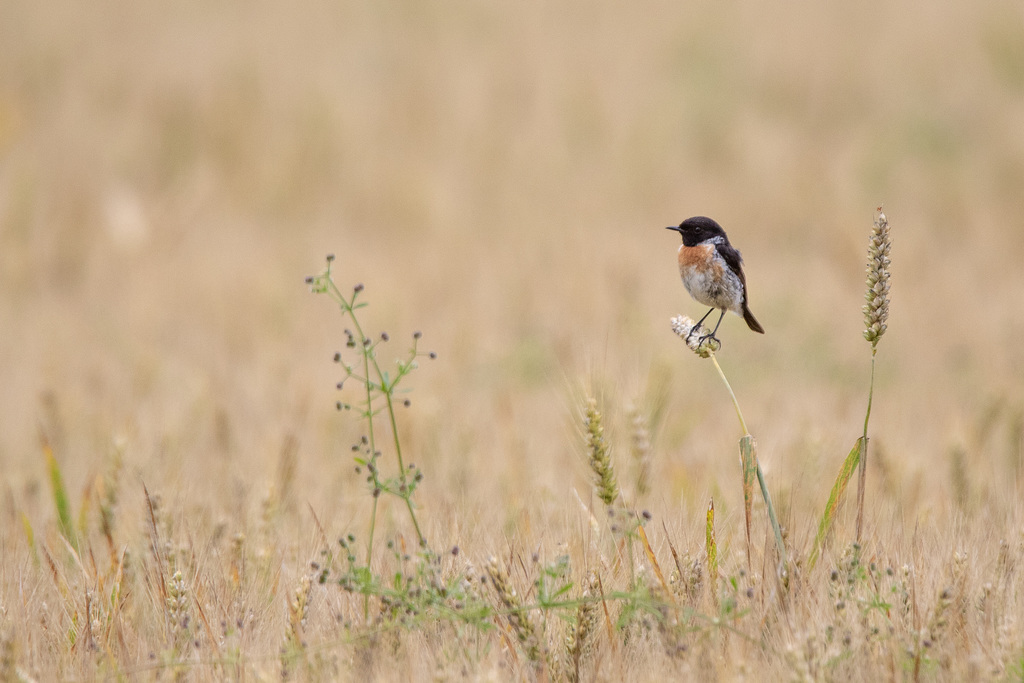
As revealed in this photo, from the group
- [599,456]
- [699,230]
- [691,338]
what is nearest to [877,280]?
[691,338]

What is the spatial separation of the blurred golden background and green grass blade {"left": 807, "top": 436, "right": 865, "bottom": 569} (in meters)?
0.17

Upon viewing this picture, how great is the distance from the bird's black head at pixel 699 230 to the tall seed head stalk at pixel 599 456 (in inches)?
19.4

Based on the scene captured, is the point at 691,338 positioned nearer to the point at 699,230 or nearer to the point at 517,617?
the point at 699,230

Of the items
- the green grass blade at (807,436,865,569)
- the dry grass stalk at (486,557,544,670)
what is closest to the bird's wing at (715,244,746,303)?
the green grass blade at (807,436,865,569)

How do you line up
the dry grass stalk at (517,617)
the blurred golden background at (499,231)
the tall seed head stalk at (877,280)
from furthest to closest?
the blurred golden background at (499,231) → the dry grass stalk at (517,617) → the tall seed head stalk at (877,280)

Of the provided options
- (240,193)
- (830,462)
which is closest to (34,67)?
(240,193)

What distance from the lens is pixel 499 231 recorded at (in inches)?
336

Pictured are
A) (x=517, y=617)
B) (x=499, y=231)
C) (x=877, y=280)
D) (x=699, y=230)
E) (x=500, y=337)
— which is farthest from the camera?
(x=499, y=231)

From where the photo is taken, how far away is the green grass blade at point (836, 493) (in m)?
1.88

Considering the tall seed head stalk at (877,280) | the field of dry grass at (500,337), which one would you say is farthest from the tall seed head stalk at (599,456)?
the tall seed head stalk at (877,280)

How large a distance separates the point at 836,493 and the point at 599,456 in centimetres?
54

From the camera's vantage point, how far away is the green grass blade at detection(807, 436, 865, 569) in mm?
1875

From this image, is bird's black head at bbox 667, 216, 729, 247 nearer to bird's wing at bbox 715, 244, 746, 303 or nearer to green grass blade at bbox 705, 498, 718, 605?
bird's wing at bbox 715, 244, 746, 303

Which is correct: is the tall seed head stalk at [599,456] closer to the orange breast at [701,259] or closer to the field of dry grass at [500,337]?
the field of dry grass at [500,337]
